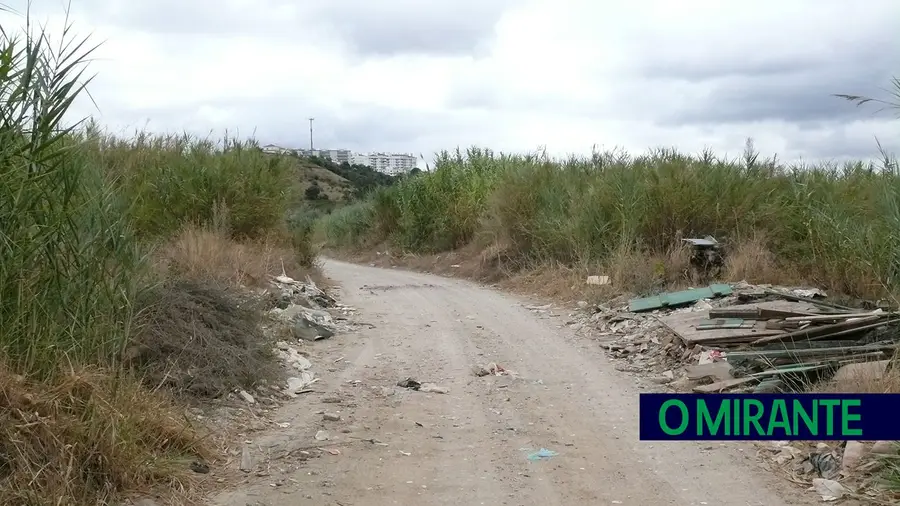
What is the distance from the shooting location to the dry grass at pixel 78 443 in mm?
3559

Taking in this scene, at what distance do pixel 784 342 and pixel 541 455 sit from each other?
9.22 feet

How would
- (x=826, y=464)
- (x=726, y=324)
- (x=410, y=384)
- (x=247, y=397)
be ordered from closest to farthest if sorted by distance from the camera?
(x=826, y=464), (x=247, y=397), (x=410, y=384), (x=726, y=324)

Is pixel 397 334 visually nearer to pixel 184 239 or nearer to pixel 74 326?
pixel 184 239

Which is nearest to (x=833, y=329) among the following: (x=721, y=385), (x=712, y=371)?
(x=712, y=371)

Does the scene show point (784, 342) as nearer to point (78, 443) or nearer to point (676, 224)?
point (78, 443)

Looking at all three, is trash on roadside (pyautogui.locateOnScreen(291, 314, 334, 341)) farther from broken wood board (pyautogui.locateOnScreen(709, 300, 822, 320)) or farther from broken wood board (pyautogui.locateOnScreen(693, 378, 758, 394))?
broken wood board (pyautogui.locateOnScreen(693, 378, 758, 394))

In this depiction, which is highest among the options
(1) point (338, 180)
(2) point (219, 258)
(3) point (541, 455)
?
(1) point (338, 180)

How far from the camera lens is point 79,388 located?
403cm

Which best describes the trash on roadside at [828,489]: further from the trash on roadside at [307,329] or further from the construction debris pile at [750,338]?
the trash on roadside at [307,329]

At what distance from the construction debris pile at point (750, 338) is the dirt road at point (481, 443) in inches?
23.9

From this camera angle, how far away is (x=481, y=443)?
539cm

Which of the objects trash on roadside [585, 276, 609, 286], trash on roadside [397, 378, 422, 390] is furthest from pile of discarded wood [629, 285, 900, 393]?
trash on roadside [585, 276, 609, 286]

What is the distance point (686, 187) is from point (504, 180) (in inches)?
225

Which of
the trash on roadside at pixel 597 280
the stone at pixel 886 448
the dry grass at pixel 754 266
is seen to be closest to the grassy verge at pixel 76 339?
the stone at pixel 886 448
